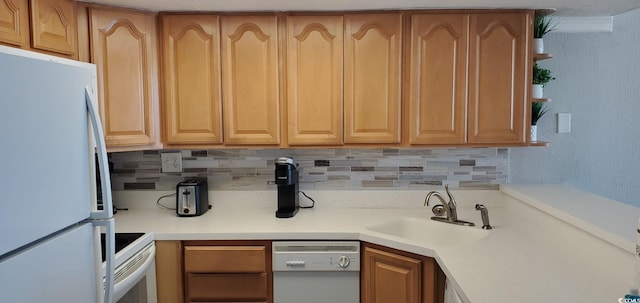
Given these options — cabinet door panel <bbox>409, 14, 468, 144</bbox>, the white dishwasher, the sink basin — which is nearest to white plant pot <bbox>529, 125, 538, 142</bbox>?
cabinet door panel <bbox>409, 14, 468, 144</bbox>

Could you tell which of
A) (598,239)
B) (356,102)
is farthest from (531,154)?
(356,102)

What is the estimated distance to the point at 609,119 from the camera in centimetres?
243

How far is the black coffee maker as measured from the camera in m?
2.25

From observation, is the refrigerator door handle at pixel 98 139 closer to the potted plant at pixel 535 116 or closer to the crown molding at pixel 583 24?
the potted plant at pixel 535 116

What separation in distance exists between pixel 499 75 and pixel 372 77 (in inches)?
26.7

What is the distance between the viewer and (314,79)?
2232 mm

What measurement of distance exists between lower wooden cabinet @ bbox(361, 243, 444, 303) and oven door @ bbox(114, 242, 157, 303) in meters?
1.04

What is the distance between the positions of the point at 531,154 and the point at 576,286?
1252 millimetres

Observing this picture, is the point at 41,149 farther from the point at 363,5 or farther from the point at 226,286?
the point at 363,5

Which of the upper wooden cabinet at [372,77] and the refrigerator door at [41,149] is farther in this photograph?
the upper wooden cabinet at [372,77]

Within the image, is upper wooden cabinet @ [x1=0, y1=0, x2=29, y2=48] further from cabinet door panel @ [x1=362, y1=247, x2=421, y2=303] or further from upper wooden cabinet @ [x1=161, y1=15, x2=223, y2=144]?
cabinet door panel @ [x1=362, y1=247, x2=421, y2=303]

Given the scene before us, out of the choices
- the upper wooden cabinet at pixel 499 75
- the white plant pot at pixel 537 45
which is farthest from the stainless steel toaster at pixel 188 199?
the white plant pot at pixel 537 45

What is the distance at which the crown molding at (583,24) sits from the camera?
2.34 m

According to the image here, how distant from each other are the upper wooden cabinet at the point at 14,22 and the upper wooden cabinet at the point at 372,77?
4.76ft
